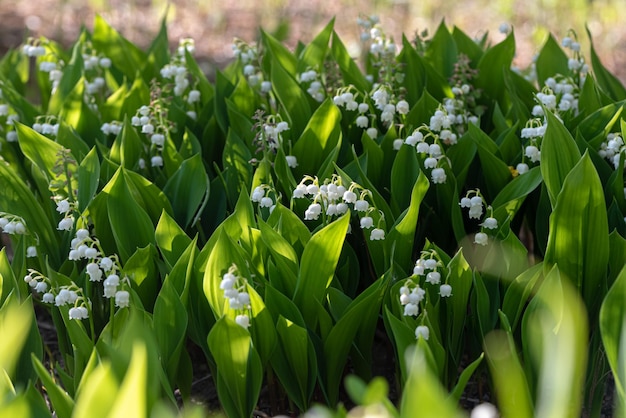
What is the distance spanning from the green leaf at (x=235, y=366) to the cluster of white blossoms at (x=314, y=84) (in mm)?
1194

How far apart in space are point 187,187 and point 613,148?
3.98 feet

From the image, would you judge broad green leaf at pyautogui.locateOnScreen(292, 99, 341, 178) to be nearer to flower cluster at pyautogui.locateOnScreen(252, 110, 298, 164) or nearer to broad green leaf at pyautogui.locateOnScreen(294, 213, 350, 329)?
flower cluster at pyautogui.locateOnScreen(252, 110, 298, 164)

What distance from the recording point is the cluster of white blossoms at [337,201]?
6.61 ft

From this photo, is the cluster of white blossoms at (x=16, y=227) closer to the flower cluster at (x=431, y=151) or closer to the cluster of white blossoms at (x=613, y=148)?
the flower cluster at (x=431, y=151)

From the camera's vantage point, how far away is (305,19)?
23.3 feet

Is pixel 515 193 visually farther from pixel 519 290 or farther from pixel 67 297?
pixel 67 297

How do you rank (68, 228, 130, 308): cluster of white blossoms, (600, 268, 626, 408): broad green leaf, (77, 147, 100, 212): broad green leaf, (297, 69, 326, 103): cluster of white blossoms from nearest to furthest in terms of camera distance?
(600, 268, 626, 408): broad green leaf, (68, 228, 130, 308): cluster of white blossoms, (77, 147, 100, 212): broad green leaf, (297, 69, 326, 103): cluster of white blossoms

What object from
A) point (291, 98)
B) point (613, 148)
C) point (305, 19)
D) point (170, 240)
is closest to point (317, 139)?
point (291, 98)

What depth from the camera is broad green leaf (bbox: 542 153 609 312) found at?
200 centimetres

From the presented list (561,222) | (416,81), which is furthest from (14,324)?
(416,81)

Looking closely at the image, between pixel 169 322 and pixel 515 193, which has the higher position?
pixel 515 193

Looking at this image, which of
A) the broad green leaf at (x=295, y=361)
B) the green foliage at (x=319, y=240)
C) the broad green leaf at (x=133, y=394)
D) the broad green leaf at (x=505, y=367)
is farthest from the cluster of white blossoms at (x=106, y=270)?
the broad green leaf at (x=505, y=367)

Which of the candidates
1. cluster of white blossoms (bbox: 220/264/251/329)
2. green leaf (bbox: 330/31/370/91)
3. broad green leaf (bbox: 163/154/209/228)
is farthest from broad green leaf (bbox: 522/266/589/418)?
green leaf (bbox: 330/31/370/91)

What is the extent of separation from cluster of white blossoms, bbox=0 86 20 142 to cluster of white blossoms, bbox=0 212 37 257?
64 centimetres
